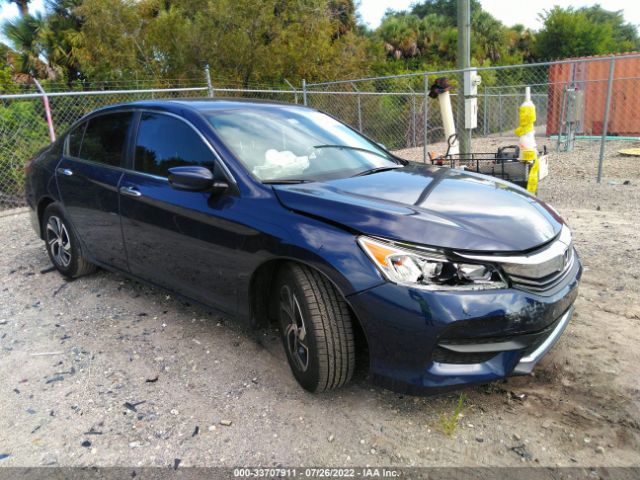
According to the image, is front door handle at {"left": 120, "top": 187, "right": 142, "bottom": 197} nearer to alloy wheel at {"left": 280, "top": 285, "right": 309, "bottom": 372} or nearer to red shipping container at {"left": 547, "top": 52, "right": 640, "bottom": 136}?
alloy wheel at {"left": 280, "top": 285, "right": 309, "bottom": 372}

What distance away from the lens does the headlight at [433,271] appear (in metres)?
2.29

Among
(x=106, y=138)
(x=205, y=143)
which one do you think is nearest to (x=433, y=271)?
(x=205, y=143)

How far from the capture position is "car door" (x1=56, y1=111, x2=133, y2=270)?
12.5 feet

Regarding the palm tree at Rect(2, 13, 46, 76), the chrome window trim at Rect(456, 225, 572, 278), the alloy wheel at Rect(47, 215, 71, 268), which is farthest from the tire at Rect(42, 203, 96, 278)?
the palm tree at Rect(2, 13, 46, 76)

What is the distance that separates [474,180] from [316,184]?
1.10 metres

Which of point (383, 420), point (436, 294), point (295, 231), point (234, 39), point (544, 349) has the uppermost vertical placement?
point (234, 39)

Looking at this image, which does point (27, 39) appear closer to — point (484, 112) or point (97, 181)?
point (484, 112)

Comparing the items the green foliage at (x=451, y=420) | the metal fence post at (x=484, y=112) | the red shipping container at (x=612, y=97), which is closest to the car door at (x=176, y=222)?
the green foliage at (x=451, y=420)

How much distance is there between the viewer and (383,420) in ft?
8.44

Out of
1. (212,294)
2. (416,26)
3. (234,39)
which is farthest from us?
(416,26)

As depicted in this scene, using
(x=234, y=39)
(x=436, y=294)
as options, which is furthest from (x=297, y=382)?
(x=234, y=39)

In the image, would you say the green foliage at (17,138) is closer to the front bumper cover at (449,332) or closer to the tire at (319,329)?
the tire at (319,329)

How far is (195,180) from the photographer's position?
9.45ft

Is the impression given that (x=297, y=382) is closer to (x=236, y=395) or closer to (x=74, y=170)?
(x=236, y=395)
